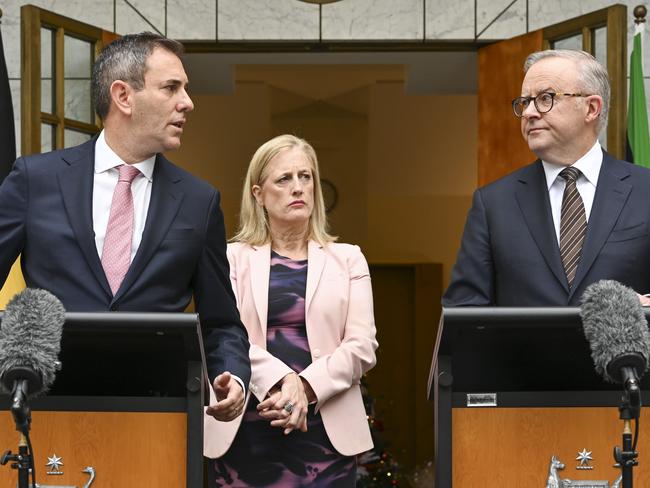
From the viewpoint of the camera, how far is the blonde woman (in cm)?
372

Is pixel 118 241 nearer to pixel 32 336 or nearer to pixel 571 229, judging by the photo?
pixel 32 336

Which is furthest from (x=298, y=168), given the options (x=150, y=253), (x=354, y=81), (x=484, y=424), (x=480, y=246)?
(x=354, y=81)

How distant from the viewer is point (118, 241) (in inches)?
119

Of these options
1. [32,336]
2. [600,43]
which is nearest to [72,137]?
[600,43]

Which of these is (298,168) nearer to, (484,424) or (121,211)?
(121,211)

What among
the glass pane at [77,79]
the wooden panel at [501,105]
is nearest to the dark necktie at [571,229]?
the wooden panel at [501,105]

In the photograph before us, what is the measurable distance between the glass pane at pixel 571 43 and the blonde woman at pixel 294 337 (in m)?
2.69

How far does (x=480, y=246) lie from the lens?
336 centimetres

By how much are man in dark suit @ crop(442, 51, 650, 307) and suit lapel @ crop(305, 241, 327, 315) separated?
650 millimetres

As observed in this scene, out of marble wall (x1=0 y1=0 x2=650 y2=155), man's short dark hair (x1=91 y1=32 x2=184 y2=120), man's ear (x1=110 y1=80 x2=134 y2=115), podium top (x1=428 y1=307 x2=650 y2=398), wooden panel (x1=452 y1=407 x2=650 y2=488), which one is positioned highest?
marble wall (x1=0 y1=0 x2=650 y2=155)

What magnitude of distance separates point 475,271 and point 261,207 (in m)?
1.05

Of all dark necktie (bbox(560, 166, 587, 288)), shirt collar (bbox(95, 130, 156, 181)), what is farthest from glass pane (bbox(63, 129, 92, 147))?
dark necktie (bbox(560, 166, 587, 288))

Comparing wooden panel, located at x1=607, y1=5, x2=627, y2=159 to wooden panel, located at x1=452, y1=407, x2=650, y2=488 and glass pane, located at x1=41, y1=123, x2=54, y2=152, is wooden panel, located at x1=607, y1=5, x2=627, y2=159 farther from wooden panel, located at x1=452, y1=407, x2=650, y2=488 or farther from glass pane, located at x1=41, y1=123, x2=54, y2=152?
wooden panel, located at x1=452, y1=407, x2=650, y2=488

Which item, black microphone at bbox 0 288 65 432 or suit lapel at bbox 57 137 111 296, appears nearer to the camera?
black microphone at bbox 0 288 65 432
